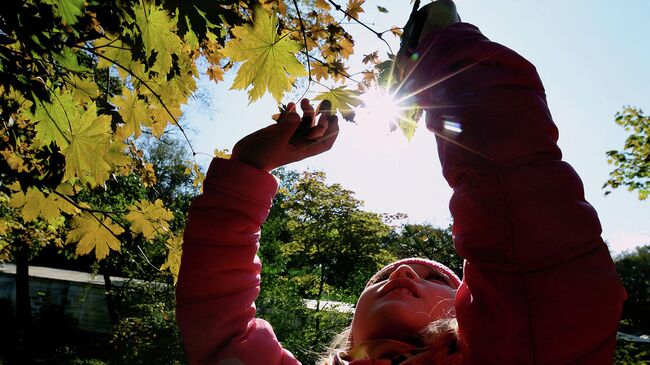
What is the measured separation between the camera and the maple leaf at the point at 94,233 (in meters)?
2.25

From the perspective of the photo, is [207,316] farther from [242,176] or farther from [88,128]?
[88,128]

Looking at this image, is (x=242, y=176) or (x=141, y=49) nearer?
(x=242, y=176)

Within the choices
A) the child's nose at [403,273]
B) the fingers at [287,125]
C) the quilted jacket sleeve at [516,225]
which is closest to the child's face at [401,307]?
the child's nose at [403,273]

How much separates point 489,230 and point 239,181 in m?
0.71

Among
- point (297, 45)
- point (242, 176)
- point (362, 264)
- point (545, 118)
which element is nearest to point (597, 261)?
point (545, 118)

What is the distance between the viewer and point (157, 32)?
1816mm

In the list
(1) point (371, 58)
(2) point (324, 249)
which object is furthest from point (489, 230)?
(2) point (324, 249)

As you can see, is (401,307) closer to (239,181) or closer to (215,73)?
(239,181)

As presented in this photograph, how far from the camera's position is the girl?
649 millimetres

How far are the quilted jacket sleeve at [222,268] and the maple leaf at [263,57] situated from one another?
2.22 ft

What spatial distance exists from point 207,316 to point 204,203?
13.0 inches

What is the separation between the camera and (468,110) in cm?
75

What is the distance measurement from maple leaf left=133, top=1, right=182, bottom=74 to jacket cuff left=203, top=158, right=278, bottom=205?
3.22ft

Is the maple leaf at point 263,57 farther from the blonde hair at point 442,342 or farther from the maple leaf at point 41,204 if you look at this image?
the maple leaf at point 41,204
